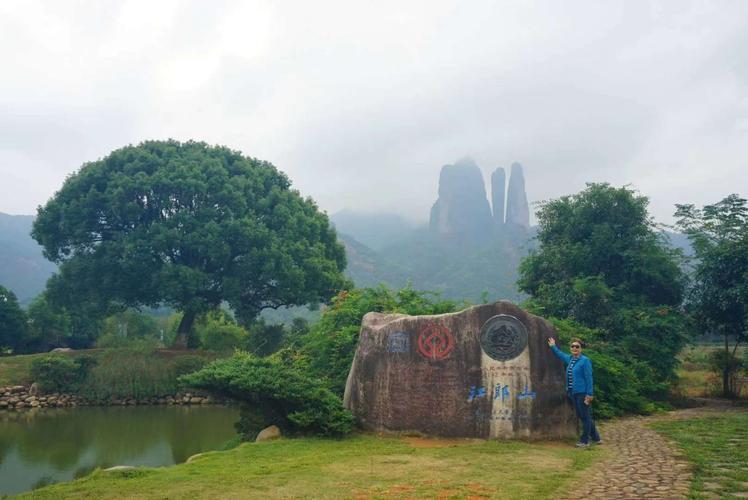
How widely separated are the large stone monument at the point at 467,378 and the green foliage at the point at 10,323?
2394 cm

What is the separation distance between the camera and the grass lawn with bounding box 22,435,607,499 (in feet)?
18.9

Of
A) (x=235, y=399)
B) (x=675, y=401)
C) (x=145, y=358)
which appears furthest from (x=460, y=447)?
(x=145, y=358)

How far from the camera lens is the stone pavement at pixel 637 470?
545 centimetres

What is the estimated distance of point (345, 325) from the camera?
12727 mm

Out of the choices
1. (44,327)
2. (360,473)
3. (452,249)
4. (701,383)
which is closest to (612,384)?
(701,383)

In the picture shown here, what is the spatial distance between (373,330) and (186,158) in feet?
60.6

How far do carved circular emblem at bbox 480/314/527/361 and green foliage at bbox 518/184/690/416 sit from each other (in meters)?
3.69

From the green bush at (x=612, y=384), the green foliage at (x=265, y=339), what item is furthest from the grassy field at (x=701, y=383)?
the green foliage at (x=265, y=339)

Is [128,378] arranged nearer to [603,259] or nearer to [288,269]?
[288,269]

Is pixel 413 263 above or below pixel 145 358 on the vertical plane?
above

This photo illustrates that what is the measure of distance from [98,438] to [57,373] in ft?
24.9

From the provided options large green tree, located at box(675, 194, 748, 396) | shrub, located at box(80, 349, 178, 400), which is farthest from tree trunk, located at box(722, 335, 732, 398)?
shrub, located at box(80, 349, 178, 400)

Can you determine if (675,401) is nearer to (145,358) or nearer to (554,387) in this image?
(554,387)

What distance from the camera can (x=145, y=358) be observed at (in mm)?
21547
